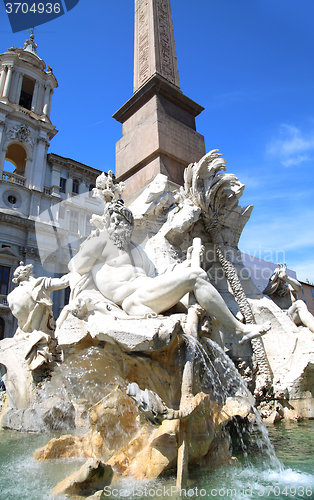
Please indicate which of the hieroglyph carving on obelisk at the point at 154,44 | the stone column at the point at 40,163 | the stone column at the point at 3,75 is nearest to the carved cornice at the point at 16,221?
the stone column at the point at 40,163

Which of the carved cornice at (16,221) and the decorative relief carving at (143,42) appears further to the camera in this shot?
the carved cornice at (16,221)

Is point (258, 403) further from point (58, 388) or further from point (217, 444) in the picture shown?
point (58, 388)

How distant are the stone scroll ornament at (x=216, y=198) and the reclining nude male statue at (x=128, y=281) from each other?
1832mm

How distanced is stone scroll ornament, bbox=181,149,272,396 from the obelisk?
60 centimetres

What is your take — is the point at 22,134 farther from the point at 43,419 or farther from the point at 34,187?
the point at 43,419

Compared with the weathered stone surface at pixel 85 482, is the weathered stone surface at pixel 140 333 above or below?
above

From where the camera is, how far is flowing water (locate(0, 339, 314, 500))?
232 centimetres

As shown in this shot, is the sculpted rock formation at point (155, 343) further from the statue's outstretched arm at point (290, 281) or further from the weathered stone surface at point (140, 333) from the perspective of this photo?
the statue's outstretched arm at point (290, 281)

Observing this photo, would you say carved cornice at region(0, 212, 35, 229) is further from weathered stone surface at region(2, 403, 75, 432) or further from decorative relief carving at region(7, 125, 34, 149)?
weathered stone surface at region(2, 403, 75, 432)

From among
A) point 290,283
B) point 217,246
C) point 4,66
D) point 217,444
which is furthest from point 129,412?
point 4,66

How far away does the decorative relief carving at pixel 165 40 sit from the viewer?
295 inches

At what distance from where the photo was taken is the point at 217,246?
5809mm

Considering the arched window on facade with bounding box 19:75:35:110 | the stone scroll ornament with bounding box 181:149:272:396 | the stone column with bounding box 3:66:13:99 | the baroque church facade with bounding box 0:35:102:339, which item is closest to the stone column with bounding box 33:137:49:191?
the baroque church facade with bounding box 0:35:102:339

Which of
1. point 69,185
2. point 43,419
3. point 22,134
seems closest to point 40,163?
point 22,134
